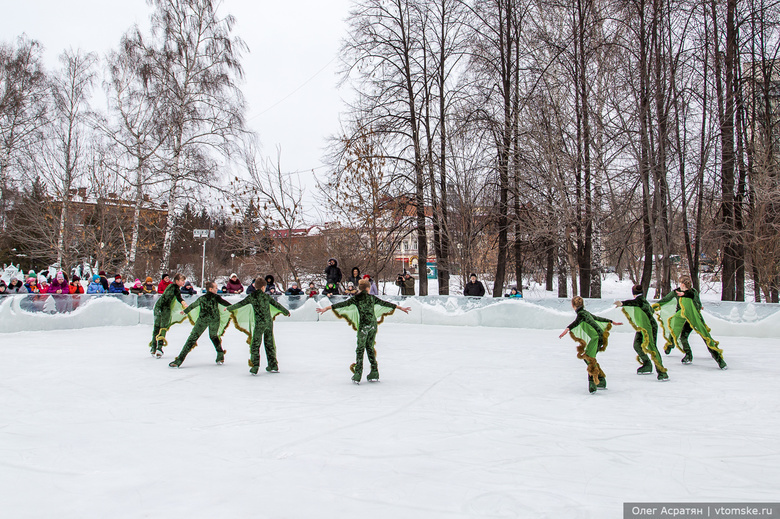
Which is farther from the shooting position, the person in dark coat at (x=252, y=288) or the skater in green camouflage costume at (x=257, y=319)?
the person in dark coat at (x=252, y=288)

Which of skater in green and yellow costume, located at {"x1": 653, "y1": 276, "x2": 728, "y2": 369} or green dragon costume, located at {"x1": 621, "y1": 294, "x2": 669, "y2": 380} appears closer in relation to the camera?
green dragon costume, located at {"x1": 621, "y1": 294, "x2": 669, "y2": 380}

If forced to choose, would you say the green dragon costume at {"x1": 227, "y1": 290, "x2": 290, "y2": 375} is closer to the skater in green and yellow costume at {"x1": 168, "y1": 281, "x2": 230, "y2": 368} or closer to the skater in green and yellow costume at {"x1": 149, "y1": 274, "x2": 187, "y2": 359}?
the skater in green and yellow costume at {"x1": 168, "y1": 281, "x2": 230, "y2": 368}

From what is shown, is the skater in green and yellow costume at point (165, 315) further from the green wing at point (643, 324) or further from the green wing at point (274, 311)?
the green wing at point (643, 324)

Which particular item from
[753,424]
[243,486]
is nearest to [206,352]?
[243,486]

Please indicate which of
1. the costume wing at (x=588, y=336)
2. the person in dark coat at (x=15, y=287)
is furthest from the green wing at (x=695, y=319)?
the person in dark coat at (x=15, y=287)

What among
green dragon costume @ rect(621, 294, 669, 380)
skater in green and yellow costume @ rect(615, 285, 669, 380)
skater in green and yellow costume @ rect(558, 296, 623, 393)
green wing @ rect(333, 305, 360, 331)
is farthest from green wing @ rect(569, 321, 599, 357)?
green wing @ rect(333, 305, 360, 331)

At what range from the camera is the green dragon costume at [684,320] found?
8805 mm

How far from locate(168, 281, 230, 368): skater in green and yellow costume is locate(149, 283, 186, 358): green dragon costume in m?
0.89

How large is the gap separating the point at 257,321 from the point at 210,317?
50.7 inches

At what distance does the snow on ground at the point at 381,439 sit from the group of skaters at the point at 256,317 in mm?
366

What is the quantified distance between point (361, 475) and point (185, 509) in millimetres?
1221

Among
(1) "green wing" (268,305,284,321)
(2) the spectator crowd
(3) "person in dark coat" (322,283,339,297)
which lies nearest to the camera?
(1) "green wing" (268,305,284,321)

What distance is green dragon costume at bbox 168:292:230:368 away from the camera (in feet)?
30.1

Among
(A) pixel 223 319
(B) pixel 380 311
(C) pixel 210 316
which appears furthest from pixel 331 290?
(B) pixel 380 311
